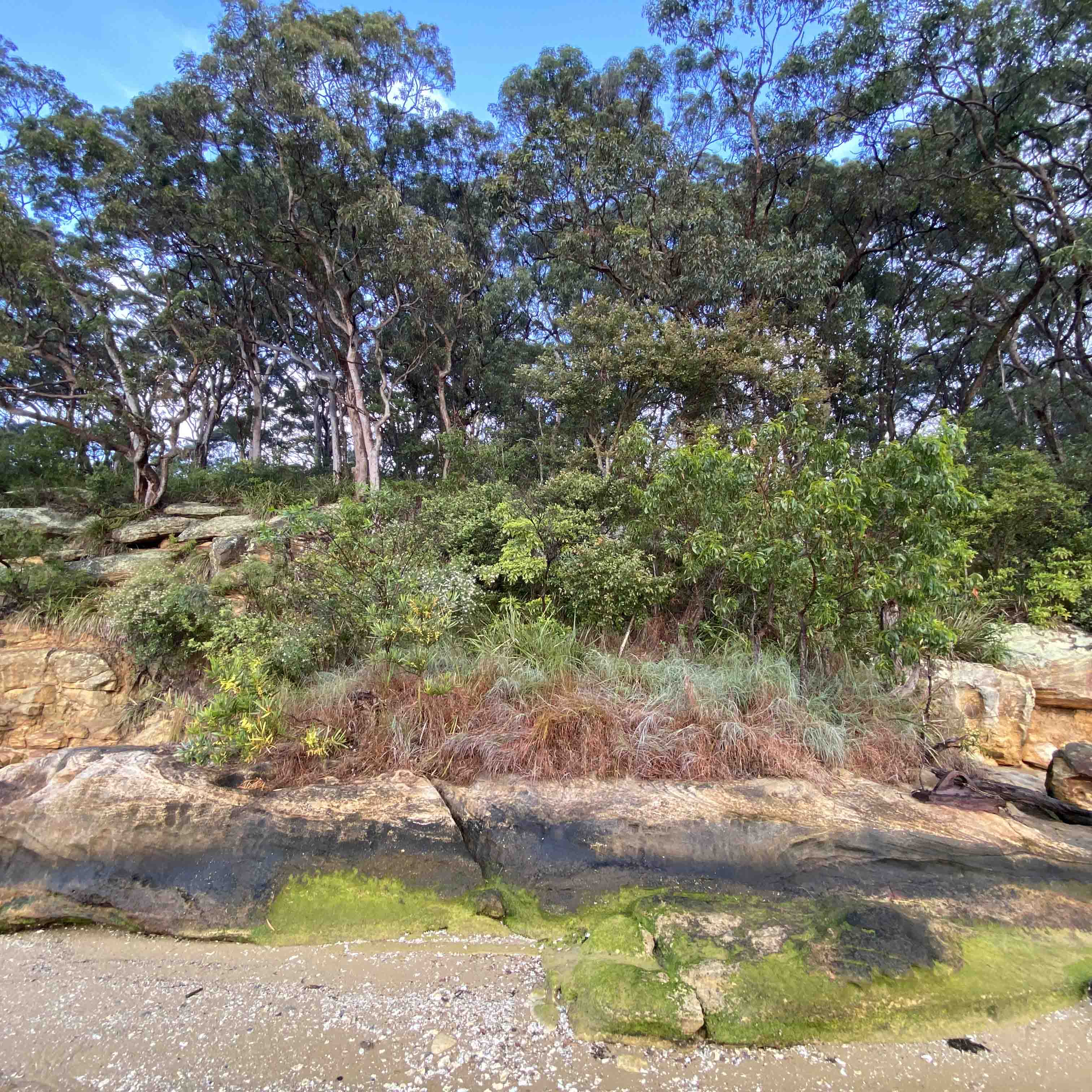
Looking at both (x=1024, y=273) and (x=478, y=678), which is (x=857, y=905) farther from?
(x=1024, y=273)

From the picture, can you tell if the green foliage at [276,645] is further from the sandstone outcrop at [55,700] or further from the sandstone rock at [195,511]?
the sandstone rock at [195,511]

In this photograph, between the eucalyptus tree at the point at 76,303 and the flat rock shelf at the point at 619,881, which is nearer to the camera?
the flat rock shelf at the point at 619,881

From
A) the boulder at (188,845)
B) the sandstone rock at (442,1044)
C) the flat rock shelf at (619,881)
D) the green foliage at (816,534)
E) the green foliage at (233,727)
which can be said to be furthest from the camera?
the green foliage at (816,534)

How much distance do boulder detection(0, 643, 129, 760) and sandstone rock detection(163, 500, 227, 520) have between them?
3.97 meters

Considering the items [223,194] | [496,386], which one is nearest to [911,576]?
[496,386]

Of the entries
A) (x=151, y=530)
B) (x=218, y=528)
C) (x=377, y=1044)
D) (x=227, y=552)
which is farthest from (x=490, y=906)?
(x=151, y=530)

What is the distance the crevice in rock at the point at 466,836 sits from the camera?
11.4 feet

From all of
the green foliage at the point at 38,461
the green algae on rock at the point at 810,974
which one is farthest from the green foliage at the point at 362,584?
the green foliage at the point at 38,461

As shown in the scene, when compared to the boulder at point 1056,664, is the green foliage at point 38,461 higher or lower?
higher

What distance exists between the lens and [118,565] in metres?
8.32

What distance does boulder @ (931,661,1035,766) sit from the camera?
507 centimetres

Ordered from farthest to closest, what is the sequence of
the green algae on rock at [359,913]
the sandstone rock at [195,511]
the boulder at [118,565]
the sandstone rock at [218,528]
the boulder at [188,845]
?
the sandstone rock at [195,511] < the sandstone rock at [218,528] < the boulder at [118,565] < the boulder at [188,845] < the green algae on rock at [359,913]

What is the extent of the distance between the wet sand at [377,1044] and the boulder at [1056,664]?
145 inches

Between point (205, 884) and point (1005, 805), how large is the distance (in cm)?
547
